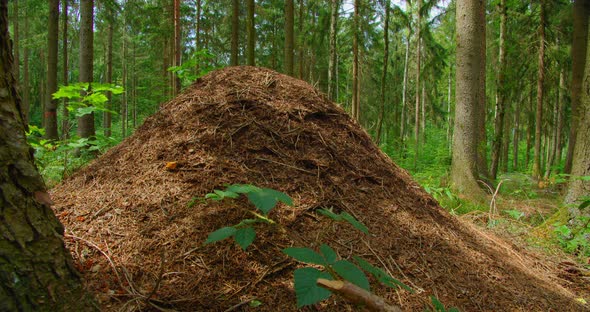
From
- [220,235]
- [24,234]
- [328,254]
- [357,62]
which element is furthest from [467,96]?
[357,62]

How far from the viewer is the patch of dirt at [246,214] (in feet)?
5.64

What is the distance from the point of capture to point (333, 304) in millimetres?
1687

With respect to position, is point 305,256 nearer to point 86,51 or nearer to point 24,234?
point 24,234

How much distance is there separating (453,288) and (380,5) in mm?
13733

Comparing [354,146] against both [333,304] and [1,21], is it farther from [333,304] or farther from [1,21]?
[1,21]

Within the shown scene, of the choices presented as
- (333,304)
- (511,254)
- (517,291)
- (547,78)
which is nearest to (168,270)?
(333,304)

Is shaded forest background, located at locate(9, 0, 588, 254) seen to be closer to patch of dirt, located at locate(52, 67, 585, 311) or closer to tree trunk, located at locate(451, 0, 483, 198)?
tree trunk, located at locate(451, 0, 483, 198)

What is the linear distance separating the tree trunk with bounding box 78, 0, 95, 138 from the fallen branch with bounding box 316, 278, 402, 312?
685cm

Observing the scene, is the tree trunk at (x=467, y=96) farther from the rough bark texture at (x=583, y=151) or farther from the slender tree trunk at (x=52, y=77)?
the slender tree trunk at (x=52, y=77)

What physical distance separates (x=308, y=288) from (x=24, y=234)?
98cm

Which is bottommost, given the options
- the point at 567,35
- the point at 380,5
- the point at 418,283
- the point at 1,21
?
the point at 418,283

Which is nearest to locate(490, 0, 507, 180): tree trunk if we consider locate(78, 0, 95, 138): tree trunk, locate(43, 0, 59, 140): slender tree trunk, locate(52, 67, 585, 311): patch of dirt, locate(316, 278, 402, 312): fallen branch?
locate(52, 67, 585, 311): patch of dirt

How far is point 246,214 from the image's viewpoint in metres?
1.99

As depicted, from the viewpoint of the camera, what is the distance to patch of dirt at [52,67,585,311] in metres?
1.72
